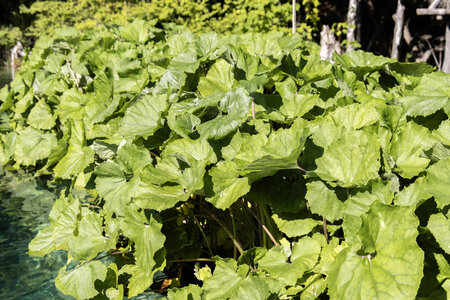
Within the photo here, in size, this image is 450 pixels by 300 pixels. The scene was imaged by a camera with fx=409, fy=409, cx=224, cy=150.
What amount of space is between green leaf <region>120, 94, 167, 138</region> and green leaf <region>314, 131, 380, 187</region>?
2.11 feet

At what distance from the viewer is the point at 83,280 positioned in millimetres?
1462

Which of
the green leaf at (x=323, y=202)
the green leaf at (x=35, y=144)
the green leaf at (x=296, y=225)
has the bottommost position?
the green leaf at (x=35, y=144)

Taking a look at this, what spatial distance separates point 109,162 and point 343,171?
2.85ft

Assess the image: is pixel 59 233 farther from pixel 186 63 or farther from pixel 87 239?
pixel 186 63

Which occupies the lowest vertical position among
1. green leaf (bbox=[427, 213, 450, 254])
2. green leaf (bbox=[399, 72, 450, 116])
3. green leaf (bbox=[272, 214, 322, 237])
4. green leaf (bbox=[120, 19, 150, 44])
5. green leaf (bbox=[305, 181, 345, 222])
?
green leaf (bbox=[272, 214, 322, 237])

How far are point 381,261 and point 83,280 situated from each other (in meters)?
1.07

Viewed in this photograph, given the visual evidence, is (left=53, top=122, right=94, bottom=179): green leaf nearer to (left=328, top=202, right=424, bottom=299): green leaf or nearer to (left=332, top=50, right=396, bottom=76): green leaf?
(left=332, top=50, right=396, bottom=76): green leaf

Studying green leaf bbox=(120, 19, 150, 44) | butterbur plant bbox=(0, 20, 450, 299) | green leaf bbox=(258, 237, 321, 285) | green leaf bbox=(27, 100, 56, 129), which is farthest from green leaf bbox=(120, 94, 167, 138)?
green leaf bbox=(27, 100, 56, 129)

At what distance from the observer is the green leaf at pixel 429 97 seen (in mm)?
1150

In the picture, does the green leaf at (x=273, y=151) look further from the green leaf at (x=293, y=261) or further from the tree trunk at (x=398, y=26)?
the tree trunk at (x=398, y=26)

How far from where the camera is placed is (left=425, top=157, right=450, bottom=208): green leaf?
85 cm

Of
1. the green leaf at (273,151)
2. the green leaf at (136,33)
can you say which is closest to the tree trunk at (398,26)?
the green leaf at (136,33)

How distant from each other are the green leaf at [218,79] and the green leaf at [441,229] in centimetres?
90

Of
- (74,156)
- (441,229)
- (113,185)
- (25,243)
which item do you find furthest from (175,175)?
(25,243)
